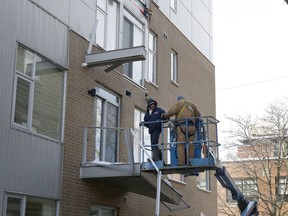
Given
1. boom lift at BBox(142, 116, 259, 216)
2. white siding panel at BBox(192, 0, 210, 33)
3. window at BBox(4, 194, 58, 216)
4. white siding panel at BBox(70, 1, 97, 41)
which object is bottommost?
window at BBox(4, 194, 58, 216)

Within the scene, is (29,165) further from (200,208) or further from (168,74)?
(200,208)

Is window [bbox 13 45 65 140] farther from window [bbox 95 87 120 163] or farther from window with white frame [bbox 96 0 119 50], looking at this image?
window with white frame [bbox 96 0 119 50]

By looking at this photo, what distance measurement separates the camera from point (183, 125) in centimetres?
1231

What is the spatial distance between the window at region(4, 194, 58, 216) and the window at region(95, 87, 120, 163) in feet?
7.90

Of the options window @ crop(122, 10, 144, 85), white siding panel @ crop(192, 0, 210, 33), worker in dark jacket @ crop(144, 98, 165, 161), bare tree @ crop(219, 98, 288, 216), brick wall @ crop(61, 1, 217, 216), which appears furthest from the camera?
bare tree @ crop(219, 98, 288, 216)

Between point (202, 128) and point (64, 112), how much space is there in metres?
3.56

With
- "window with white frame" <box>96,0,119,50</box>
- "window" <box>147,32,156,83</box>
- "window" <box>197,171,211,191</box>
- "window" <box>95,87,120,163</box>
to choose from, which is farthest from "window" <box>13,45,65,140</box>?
"window" <box>197,171,211,191</box>

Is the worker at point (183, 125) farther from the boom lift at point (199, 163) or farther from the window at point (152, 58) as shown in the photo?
the window at point (152, 58)

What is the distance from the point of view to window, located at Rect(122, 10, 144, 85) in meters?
17.4

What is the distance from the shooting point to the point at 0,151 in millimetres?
11031

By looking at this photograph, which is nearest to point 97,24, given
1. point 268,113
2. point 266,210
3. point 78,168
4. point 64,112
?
point 64,112

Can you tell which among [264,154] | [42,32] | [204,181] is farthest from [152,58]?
[264,154]

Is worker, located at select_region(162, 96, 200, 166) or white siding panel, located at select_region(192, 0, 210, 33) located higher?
white siding panel, located at select_region(192, 0, 210, 33)

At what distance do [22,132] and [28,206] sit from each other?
66.8 inches
